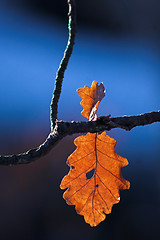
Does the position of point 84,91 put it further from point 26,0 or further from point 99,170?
point 26,0

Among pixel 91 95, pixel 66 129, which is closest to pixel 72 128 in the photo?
pixel 66 129

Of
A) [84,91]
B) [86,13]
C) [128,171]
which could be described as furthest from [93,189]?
[86,13]

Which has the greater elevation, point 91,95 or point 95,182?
point 91,95

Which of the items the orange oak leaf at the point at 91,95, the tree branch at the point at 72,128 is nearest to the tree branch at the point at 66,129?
the tree branch at the point at 72,128

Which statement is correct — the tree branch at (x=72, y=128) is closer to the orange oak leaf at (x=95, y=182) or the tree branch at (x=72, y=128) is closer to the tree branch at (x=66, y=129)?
the tree branch at (x=66, y=129)

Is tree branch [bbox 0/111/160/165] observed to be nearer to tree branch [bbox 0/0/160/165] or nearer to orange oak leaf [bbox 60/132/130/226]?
tree branch [bbox 0/0/160/165]

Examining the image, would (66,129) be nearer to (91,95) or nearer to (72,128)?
(72,128)

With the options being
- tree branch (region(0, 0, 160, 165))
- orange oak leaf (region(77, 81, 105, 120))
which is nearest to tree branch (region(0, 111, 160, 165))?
tree branch (region(0, 0, 160, 165))
